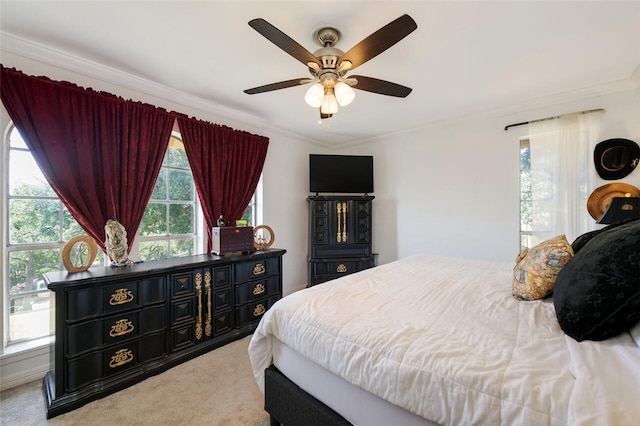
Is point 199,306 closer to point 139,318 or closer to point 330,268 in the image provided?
point 139,318

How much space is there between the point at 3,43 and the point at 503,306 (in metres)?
3.73

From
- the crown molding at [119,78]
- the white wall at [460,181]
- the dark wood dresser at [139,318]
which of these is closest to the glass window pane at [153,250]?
the dark wood dresser at [139,318]

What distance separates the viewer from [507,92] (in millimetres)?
2777

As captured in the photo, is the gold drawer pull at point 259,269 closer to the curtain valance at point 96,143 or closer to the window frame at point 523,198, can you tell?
the curtain valance at point 96,143

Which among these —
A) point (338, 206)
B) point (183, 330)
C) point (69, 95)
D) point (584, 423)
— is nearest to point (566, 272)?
point (584, 423)

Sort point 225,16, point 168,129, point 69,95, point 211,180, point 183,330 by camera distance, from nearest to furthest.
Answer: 1. point 225,16
2. point 69,95
3. point 183,330
4. point 168,129
5. point 211,180

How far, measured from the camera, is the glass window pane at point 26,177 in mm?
2025

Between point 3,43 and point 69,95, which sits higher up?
point 3,43

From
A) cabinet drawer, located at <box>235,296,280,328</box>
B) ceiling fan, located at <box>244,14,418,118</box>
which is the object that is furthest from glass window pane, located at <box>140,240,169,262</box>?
ceiling fan, located at <box>244,14,418,118</box>

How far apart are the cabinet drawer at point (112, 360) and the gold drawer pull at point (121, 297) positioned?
1.05 feet

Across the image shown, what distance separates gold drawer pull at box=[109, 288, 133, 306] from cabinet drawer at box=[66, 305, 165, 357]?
9cm

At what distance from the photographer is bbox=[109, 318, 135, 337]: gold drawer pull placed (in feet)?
6.22

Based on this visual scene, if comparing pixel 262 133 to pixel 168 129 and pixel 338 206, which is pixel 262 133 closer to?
pixel 168 129

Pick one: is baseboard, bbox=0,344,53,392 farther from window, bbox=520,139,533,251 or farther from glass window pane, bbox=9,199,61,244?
window, bbox=520,139,533,251
